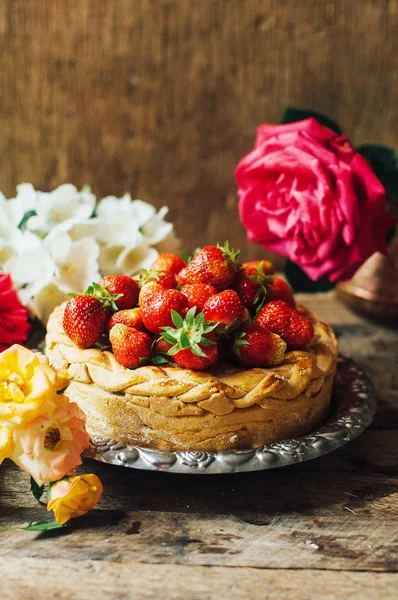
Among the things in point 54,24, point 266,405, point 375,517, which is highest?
point 54,24

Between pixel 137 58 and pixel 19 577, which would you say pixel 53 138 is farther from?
pixel 19 577

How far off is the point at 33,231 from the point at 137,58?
0.73 metres

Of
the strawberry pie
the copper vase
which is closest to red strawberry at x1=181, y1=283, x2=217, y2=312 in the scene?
the strawberry pie

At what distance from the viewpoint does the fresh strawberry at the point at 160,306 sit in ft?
3.43

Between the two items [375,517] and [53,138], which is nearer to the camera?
[375,517]

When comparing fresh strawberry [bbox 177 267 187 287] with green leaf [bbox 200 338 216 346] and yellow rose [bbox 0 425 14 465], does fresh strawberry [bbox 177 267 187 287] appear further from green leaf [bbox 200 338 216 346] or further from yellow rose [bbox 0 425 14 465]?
yellow rose [bbox 0 425 14 465]

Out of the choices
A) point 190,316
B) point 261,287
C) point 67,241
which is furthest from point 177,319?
point 67,241

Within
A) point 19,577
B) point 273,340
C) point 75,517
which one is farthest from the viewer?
point 273,340

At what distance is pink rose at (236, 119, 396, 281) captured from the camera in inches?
54.6

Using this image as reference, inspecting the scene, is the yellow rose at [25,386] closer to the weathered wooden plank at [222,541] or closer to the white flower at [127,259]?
the weathered wooden plank at [222,541]

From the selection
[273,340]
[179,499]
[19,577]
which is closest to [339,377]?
[273,340]

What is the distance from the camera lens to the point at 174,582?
848 mm

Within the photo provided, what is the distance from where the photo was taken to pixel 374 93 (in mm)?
1979

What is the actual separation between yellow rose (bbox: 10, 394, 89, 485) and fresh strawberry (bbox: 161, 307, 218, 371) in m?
0.18
